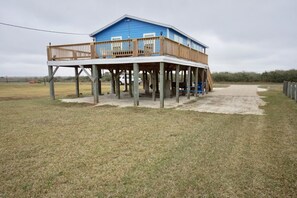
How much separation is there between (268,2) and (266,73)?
2465cm

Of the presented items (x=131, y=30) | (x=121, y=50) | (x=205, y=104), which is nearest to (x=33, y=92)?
(x=131, y=30)

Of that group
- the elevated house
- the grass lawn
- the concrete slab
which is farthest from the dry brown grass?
the grass lawn

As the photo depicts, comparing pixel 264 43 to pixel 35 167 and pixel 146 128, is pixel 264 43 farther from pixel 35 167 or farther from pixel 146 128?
pixel 35 167

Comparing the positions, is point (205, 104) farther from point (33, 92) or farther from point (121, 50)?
point (33, 92)

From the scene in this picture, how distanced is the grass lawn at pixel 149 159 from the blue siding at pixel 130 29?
8.79m

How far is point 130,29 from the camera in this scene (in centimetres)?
1382

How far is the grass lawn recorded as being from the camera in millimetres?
2729

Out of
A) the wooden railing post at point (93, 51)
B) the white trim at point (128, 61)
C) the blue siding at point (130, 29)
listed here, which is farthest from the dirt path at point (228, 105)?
the wooden railing post at point (93, 51)

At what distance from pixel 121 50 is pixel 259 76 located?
137ft

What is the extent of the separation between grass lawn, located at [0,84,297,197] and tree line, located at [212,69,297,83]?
129ft

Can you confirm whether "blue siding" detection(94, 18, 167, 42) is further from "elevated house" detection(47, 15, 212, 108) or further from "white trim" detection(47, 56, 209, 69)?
"white trim" detection(47, 56, 209, 69)

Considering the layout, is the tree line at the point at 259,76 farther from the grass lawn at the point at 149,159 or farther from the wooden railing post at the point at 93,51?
the wooden railing post at the point at 93,51

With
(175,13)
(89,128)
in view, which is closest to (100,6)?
(175,13)

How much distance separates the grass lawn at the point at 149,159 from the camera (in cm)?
273
